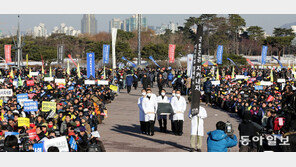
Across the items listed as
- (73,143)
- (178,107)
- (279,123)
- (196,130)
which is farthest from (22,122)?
(279,123)

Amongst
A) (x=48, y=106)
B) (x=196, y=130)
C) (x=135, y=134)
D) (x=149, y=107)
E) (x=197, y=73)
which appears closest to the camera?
(x=197, y=73)

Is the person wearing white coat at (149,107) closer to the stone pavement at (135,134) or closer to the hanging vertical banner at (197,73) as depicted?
the stone pavement at (135,134)

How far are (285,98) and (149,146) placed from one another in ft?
12.6

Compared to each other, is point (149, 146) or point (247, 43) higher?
point (247, 43)

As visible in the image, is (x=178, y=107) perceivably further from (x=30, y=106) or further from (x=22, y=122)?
(x=30, y=106)

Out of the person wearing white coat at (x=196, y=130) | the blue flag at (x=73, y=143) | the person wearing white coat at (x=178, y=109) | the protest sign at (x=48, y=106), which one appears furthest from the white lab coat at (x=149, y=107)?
the blue flag at (x=73, y=143)

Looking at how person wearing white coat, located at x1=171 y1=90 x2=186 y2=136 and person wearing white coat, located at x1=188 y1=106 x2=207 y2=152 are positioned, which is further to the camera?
person wearing white coat, located at x1=171 y1=90 x2=186 y2=136

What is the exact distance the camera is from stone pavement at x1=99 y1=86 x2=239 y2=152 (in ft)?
36.9

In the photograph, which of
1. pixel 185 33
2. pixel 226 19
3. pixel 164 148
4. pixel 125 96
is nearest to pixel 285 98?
pixel 164 148

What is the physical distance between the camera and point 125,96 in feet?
80.6

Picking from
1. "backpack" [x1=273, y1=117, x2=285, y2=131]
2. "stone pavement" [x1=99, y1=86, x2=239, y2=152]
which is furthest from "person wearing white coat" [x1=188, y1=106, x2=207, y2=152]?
"backpack" [x1=273, y1=117, x2=285, y2=131]

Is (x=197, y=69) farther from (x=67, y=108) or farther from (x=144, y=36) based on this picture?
(x=144, y=36)

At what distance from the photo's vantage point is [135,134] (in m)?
13.3

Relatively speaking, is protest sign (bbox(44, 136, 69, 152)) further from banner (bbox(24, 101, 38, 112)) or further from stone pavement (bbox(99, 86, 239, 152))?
banner (bbox(24, 101, 38, 112))
